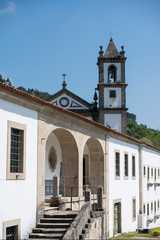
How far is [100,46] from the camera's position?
4453cm

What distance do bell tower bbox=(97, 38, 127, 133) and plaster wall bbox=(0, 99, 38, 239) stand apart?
94.0 feet

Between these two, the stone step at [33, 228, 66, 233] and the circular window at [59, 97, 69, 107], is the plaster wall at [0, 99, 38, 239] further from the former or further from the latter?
the circular window at [59, 97, 69, 107]

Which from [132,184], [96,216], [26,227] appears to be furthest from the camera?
[132,184]

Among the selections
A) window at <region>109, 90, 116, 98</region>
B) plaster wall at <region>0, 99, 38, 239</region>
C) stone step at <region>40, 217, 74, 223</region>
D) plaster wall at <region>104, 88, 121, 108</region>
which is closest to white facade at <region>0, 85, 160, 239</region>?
plaster wall at <region>0, 99, 38, 239</region>

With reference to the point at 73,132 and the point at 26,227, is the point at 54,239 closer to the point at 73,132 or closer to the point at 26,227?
the point at 26,227

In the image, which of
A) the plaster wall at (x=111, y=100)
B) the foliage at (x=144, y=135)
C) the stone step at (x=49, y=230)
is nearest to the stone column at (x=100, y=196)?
the stone step at (x=49, y=230)

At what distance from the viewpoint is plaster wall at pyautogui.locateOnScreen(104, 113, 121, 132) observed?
4206 centimetres

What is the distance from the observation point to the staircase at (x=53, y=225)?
498 inches

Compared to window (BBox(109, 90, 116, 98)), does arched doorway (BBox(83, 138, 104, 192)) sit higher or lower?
lower

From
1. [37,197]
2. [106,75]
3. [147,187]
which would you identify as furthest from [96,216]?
[106,75]

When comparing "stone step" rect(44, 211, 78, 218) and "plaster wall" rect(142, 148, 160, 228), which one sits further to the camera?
"plaster wall" rect(142, 148, 160, 228)

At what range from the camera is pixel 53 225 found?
1332cm

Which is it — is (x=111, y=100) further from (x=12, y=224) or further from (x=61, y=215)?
(x=12, y=224)

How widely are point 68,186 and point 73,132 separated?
2832 millimetres
